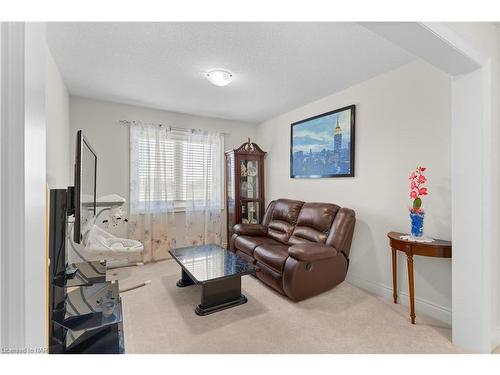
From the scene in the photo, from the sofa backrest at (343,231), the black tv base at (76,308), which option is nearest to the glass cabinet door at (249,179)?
the sofa backrest at (343,231)

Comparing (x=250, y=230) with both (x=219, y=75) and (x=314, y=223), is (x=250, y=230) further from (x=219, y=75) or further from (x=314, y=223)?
→ (x=219, y=75)

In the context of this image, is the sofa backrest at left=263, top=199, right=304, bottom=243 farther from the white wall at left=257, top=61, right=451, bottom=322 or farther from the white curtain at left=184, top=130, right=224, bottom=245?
the white curtain at left=184, top=130, right=224, bottom=245

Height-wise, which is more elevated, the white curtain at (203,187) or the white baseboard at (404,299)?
the white curtain at (203,187)

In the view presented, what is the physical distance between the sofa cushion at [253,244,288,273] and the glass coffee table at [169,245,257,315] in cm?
27

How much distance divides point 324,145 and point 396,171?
1.00 m

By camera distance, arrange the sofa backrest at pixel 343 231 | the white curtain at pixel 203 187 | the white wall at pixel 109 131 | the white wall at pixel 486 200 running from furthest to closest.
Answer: the white curtain at pixel 203 187 < the white wall at pixel 109 131 < the sofa backrest at pixel 343 231 < the white wall at pixel 486 200

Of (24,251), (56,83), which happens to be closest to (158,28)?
(56,83)

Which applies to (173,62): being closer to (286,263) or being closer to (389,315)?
(286,263)

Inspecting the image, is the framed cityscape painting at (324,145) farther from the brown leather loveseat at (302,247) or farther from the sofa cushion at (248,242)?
the sofa cushion at (248,242)

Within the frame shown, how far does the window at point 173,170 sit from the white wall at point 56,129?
2.68 feet

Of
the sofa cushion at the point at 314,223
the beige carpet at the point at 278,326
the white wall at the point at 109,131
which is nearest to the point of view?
the beige carpet at the point at 278,326

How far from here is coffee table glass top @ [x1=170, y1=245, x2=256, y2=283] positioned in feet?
7.07

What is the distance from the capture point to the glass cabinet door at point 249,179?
4121 mm

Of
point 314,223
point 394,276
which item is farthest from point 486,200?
point 314,223
